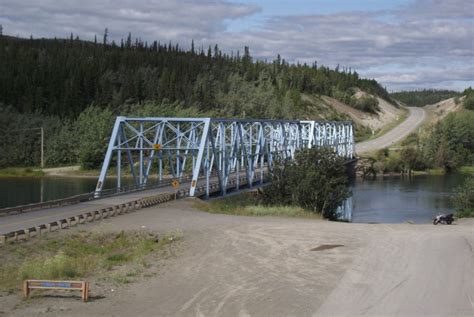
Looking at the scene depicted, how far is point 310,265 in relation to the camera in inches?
1041

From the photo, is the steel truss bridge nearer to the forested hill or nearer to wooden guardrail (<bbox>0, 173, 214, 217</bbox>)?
wooden guardrail (<bbox>0, 173, 214, 217</bbox>)

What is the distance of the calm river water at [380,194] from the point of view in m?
72.7

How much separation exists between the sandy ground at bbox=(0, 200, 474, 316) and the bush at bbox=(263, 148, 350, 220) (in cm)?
2151

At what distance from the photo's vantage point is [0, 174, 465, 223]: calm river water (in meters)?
72.7

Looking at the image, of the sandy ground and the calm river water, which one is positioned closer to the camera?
the sandy ground

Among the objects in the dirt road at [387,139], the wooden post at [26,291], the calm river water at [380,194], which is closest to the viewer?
the wooden post at [26,291]

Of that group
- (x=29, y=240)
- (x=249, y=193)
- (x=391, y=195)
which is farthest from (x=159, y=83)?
(x=29, y=240)

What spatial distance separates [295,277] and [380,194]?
74490 millimetres

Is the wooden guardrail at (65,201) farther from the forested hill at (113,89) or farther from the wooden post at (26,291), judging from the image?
the forested hill at (113,89)

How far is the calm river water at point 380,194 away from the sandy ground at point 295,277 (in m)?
32.6

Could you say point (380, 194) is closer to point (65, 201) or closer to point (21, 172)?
point (21, 172)

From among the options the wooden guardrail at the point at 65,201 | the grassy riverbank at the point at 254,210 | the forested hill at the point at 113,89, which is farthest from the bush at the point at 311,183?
the forested hill at the point at 113,89

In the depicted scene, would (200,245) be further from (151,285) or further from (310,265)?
(151,285)

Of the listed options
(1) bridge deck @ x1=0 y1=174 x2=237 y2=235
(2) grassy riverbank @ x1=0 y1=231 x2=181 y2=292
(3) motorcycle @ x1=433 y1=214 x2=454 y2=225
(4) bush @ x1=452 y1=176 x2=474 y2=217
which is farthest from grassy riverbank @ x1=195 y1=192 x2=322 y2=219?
(4) bush @ x1=452 y1=176 x2=474 y2=217
